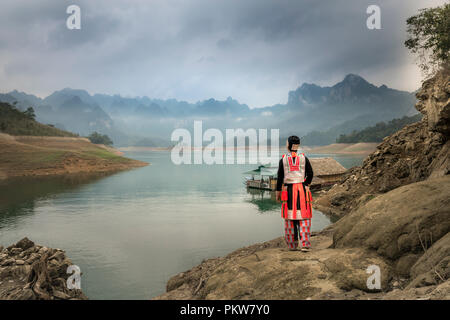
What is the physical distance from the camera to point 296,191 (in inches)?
294

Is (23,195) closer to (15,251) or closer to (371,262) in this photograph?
(15,251)

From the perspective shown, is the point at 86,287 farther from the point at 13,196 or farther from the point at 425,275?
the point at 13,196

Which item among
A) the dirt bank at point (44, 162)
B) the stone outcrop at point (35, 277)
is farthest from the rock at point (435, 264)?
the dirt bank at point (44, 162)

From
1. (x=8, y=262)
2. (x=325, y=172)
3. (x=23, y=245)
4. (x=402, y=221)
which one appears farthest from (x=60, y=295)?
(x=325, y=172)

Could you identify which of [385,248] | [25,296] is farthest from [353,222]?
[25,296]

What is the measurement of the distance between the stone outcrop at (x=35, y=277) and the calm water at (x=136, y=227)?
3.91 feet

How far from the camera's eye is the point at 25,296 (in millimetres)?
10078

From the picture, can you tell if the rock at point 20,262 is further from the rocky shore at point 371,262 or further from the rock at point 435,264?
the rock at point 435,264

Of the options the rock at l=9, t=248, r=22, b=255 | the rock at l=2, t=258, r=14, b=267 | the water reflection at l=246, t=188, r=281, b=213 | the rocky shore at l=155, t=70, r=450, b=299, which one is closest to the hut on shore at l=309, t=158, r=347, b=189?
the water reflection at l=246, t=188, r=281, b=213

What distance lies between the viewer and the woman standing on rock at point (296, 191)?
743 centimetres

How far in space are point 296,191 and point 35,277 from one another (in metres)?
10.5

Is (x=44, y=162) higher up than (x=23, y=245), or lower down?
higher up

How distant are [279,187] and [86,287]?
10202 millimetres

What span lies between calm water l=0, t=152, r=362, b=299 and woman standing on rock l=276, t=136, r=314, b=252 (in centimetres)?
727
